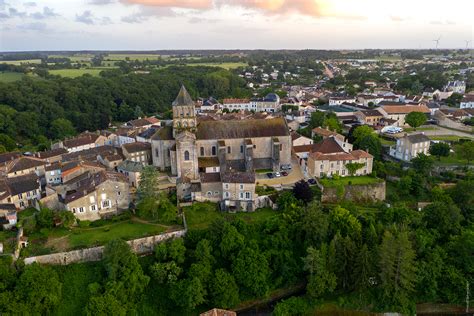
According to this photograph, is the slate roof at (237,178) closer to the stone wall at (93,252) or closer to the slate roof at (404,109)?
the stone wall at (93,252)

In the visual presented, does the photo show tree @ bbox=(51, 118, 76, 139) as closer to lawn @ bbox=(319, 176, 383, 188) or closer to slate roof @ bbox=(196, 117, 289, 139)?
slate roof @ bbox=(196, 117, 289, 139)

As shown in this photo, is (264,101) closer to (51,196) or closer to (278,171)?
(278,171)

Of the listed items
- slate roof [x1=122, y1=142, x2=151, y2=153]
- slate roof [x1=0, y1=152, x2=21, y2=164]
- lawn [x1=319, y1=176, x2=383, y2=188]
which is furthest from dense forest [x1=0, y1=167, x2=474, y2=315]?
slate roof [x1=0, y1=152, x2=21, y2=164]

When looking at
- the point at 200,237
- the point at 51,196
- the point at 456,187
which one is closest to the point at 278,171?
the point at 200,237

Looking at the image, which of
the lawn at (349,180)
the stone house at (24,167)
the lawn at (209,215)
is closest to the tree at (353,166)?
the lawn at (349,180)

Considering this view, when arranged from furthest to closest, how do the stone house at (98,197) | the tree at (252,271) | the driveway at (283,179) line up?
the driveway at (283,179) → the stone house at (98,197) → the tree at (252,271)

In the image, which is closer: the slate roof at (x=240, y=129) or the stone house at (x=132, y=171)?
the stone house at (x=132, y=171)

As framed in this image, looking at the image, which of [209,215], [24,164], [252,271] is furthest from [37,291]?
[24,164]
